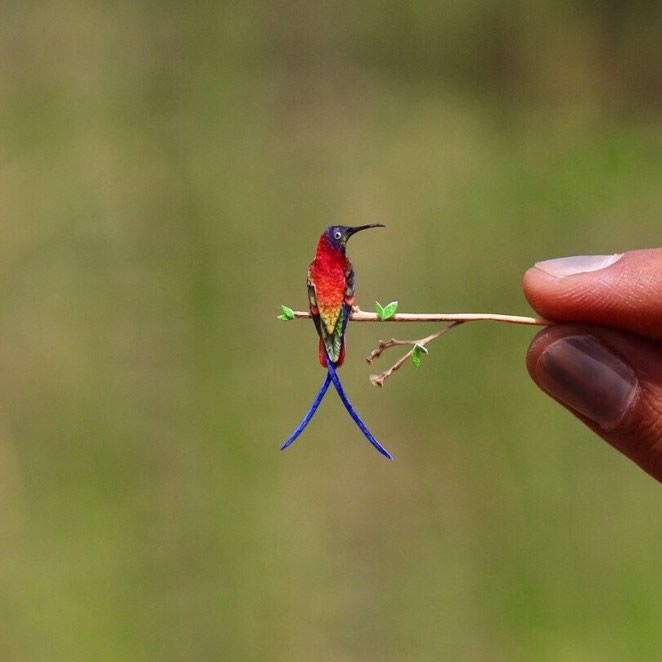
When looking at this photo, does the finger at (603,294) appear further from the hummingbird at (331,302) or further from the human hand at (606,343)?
the hummingbird at (331,302)

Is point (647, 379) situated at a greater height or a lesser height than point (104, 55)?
lesser

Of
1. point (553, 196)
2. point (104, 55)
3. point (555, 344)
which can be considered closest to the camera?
point (555, 344)

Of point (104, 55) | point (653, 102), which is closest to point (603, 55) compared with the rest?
point (653, 102)

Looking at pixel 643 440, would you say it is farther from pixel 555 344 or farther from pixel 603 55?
pixel 603 55

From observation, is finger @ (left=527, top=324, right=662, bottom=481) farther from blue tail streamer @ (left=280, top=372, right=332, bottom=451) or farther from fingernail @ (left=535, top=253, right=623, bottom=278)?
blue tail streamer @ (left=280, top=372, right=332, bottom=451)

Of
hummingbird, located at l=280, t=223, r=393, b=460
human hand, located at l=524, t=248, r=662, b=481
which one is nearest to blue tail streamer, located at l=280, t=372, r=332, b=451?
hummingbird, located at l=280, t=223, r=393, b=460

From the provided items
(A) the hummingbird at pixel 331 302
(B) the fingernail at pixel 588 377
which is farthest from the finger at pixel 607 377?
(A) the hummingbird at pixel 331 302

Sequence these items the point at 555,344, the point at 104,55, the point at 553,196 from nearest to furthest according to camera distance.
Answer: the point at 555,344, the point at 104,55, the point at 553,196
